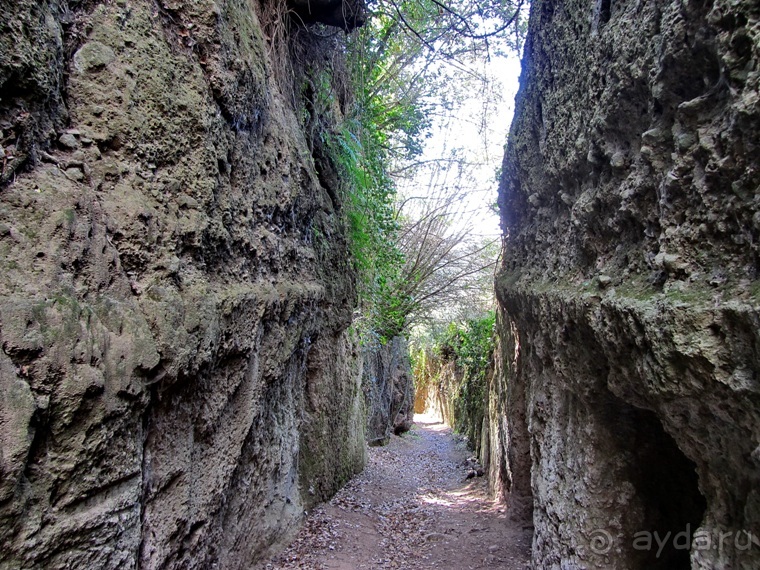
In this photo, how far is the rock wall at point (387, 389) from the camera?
11352 millimetres

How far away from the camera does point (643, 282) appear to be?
232cm

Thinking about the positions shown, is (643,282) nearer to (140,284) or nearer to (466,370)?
(140,284)

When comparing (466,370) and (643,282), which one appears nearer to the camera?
(643,282)

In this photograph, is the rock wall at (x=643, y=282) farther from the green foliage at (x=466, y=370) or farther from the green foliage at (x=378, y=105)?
the green foliage at (x=466, y=370)

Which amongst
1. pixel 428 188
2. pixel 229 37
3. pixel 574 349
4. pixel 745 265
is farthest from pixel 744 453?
pixel 428 188

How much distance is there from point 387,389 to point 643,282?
11520 millimetres

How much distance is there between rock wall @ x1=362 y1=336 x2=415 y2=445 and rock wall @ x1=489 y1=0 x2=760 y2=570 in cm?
628

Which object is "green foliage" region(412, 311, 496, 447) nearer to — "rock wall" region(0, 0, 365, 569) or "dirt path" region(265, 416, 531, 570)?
"dirt path" region(265, 416, 531, 570)

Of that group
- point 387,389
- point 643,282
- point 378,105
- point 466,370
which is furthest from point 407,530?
point 466,370

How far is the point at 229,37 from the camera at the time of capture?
11.0 feet

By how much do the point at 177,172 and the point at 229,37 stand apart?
1252 mm

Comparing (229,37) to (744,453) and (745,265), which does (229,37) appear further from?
(744,453)


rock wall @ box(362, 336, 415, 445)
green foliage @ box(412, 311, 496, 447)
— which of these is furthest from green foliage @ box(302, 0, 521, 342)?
green foliage @ box(412, 311, 496, 447)

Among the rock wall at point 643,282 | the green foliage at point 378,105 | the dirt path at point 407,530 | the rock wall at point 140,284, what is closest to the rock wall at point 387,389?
the green foliage at point 378,105
